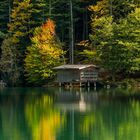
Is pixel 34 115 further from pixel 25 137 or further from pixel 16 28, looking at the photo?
pixel 16 28

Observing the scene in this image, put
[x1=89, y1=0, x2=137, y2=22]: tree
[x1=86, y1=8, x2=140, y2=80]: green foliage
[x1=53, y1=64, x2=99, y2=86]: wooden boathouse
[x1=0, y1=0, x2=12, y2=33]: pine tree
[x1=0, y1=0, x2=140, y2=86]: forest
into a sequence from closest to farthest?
[x1=86, y1=8, x2=140, y2=80]: green foliage, [x1=0, y1=0, x2=140, y2=86]: forest, [x1=53, y1=64, x2=99, y2=86]: wooden boathouse, [x1=89, y1=0, x2=137, y2=22]: tree, [x1=0, y1=0, x2=12, y2=33]: pine tree

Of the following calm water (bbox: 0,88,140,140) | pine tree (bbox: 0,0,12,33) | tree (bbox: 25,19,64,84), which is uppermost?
pine tree (bbox: 0,0,12,33)

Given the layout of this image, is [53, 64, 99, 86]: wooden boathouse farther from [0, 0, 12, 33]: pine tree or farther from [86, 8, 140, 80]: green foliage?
[0, 0, 12, 33]: pine tree

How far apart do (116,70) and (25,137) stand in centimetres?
3449

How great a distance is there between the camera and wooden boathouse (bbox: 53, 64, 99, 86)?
171 ft

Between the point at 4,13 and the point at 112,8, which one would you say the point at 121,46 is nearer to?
the point at 112,8

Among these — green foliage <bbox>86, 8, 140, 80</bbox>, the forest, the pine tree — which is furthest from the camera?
the pine tree

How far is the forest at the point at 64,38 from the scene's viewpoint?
50750 millimetres

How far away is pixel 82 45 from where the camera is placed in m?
59.9

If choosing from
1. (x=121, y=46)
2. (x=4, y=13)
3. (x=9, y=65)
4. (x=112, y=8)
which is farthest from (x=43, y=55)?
(x=4, y=13)

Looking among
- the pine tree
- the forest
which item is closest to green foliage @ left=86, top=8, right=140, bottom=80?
the forest

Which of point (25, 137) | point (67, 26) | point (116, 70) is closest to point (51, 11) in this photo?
point (67, 26)

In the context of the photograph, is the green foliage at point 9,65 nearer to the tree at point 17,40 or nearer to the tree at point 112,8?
the tree at point 17,40

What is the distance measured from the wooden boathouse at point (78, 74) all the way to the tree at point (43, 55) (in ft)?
5.85
